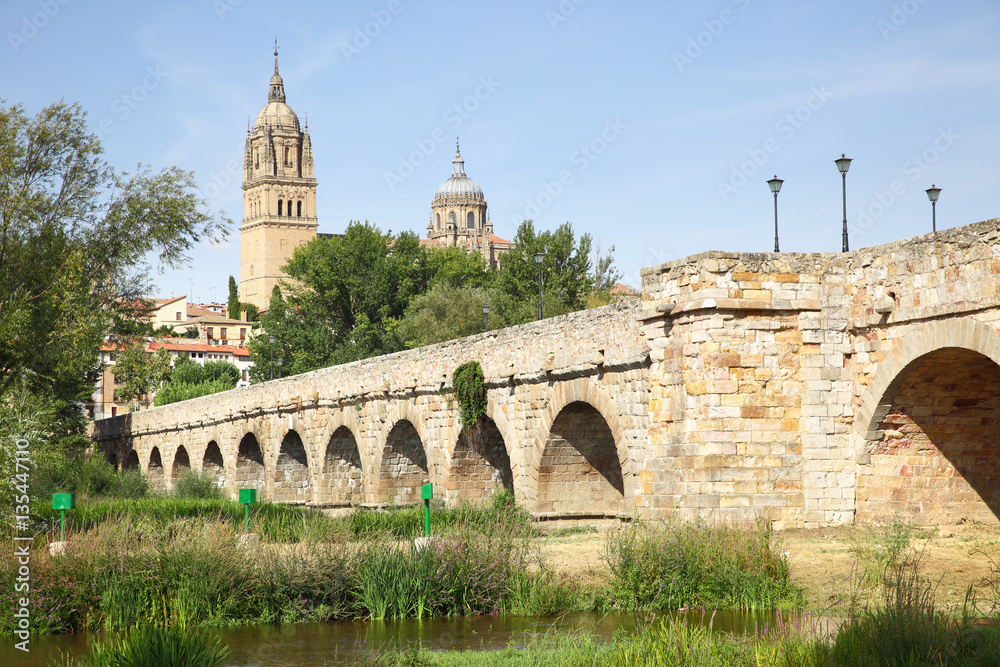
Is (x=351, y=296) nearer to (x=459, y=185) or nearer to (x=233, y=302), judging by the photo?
(x=233, y=302)

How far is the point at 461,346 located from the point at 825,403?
804cm

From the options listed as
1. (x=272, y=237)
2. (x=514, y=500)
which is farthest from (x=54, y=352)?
(x=272, y=237)

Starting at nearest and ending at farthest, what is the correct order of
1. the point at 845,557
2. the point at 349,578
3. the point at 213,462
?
the point at 349,578, the point at 845,557, the point at 213,462

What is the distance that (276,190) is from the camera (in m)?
102

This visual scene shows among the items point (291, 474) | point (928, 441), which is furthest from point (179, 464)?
point (928, 441)

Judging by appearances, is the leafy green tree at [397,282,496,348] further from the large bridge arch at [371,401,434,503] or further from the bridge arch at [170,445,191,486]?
the large bridge arch at [371,401,434,503]

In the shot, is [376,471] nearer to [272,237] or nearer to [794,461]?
[794,461]

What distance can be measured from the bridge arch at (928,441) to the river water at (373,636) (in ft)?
12.3

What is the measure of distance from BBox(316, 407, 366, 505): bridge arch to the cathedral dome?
314 ft

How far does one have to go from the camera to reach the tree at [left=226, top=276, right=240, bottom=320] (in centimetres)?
10056

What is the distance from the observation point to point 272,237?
102 m

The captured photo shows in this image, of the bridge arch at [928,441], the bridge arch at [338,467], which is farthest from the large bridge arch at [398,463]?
the bridge arch at [928,441]

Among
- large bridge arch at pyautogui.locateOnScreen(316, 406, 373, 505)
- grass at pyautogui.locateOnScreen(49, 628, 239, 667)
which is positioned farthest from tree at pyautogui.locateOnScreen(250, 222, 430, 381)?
grass at pyautogui.locateOnScreen(49, 628, 239, 667)

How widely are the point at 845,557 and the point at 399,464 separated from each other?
13482 mm
